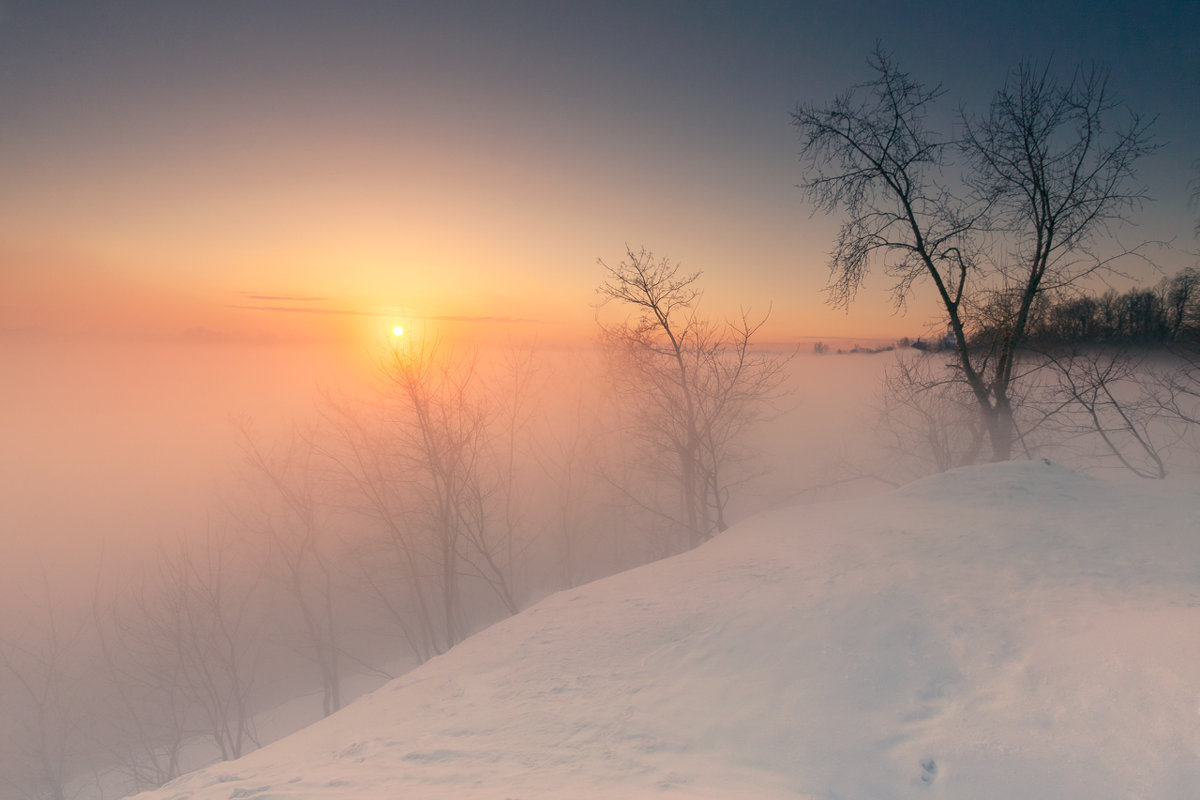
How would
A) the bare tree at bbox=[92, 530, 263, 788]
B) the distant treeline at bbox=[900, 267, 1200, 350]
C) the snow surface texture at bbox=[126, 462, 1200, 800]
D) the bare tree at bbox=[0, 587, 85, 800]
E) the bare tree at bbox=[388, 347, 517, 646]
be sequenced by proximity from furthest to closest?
1. the bare tree at bbox=[0, 587, 85, 800]
2. the bare tree at bbox=[92, 530, 263, 788]
3. the bare tree at bbox=[388, 347, 517, 646]
4. the distant treeline at bbox=[900, 267, 1200, 350]
5. the snow surface texture at bbox=[126, 462, 1200, 800]

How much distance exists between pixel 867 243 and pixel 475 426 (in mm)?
14172

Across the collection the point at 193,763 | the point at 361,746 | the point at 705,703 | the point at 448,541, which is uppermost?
the point at 705,703

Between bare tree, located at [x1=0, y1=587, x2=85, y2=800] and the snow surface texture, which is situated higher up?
the snow surface texture

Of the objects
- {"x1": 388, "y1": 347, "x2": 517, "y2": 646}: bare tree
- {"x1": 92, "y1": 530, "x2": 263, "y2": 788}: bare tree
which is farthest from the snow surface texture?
{"x1": 92, "y1": 530, "x2": 263, "y2": 788}: bare tree

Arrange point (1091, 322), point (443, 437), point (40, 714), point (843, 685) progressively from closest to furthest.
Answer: point (843, 685), point (1091, 322), point (443, 437), point (40, 714)

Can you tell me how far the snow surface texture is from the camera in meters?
2.71

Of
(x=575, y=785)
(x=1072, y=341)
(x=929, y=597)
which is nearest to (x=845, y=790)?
(x=575, y=785)

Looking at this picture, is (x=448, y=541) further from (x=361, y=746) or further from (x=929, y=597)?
(x=929, y=597)

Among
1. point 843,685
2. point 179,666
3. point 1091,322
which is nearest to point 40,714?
point 179,666

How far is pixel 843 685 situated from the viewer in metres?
3.57

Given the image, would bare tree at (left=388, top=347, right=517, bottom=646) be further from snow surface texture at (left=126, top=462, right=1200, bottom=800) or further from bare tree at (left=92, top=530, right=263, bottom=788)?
snow surface texture at (left=126, top=462, right=1200, bottom=800)

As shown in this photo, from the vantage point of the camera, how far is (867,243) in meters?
10.3

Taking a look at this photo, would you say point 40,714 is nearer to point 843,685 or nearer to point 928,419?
point 843,685

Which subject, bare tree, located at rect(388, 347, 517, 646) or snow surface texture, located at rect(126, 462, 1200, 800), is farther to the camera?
bare tree, located at rect(388, 347, 517, 646)
